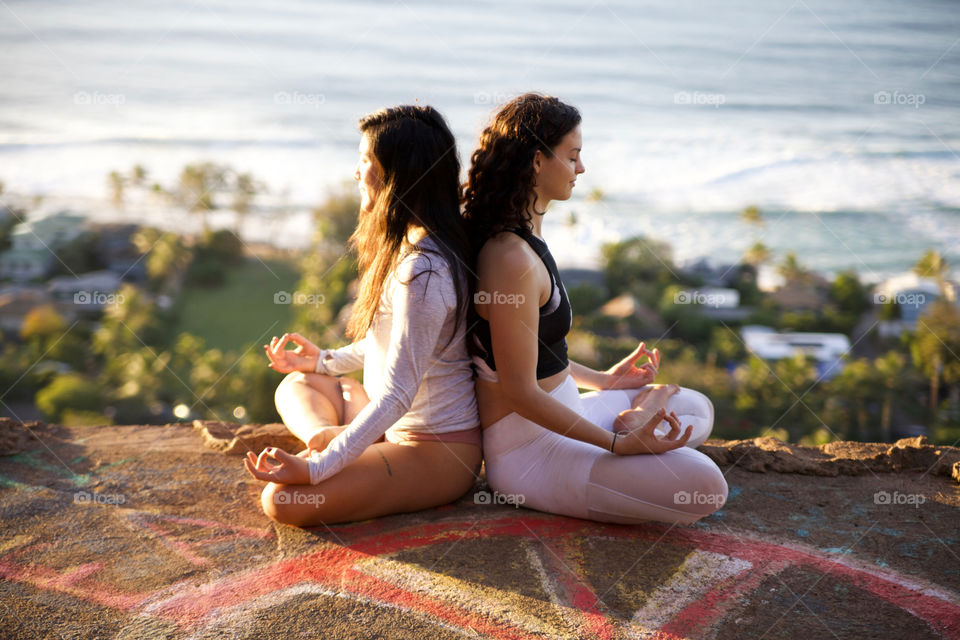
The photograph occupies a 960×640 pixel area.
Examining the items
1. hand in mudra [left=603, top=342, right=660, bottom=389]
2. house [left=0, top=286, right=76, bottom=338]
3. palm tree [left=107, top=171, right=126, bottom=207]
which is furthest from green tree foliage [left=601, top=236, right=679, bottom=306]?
hand in mudra [left=603, top=342, right=660, bottom=389]

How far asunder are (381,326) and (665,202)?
81.6ft

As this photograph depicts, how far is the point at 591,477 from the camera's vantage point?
286cm

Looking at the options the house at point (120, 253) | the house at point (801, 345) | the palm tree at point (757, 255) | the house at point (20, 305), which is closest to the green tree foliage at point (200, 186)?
the house at point (120, 253)

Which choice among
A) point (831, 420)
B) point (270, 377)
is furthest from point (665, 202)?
point (270, 377)

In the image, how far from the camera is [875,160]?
25922 millimetres

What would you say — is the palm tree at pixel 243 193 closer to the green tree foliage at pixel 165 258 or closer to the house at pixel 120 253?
the green tree foliage at pixel 165 258

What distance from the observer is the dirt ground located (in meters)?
2.45

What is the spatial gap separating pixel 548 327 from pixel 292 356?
119cm

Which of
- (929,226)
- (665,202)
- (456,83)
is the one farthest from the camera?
(456,83)

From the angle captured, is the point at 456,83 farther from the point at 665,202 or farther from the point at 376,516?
the point at 376,516

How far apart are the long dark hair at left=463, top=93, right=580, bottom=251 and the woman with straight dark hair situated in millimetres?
93

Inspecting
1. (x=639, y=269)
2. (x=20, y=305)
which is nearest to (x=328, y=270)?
(x=639, y=269)

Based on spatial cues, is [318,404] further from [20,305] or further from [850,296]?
[850,296]

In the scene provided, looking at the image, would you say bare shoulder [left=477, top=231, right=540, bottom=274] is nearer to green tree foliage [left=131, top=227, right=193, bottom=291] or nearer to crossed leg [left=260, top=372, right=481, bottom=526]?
crossed leg [left=260, top=372, right=481, bottom=526]
